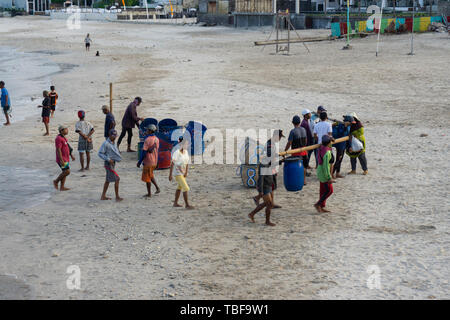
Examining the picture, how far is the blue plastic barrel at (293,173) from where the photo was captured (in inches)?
477

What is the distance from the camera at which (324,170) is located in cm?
1133

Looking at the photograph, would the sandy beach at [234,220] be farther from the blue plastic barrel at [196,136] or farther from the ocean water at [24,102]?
the blue plastic barrel at [196,136]

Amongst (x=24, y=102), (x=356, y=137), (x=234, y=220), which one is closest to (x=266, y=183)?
(x=234, y=220)

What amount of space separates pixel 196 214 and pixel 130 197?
6.24 feet

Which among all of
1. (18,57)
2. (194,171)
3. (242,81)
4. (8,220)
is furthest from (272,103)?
(18,57)

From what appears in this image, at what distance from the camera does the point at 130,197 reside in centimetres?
1288

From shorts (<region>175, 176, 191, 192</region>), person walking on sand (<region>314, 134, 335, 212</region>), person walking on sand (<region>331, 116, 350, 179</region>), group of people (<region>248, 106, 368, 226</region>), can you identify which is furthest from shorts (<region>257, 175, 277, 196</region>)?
person walking on sand (<region>331, 116, 350, 179</region>)

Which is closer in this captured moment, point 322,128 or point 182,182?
point 182,182

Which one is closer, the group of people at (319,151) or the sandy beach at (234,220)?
the sandy beach at (234,220)

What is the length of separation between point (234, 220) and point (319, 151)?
2.14m

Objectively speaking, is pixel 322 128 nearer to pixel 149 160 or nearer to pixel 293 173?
pixel 293 173

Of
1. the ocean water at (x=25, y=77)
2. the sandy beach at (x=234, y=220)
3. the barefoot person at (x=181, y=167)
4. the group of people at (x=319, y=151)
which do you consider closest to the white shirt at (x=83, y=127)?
the sandy beach at (x=234, y=220)

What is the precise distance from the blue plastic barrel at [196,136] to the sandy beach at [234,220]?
1.06m
